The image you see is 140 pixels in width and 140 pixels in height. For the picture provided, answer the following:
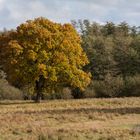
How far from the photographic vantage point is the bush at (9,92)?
3438 inches

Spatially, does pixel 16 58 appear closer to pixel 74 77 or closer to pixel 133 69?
pixel 74 77

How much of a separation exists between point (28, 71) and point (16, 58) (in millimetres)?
2355

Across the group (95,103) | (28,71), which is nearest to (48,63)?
(28,71)

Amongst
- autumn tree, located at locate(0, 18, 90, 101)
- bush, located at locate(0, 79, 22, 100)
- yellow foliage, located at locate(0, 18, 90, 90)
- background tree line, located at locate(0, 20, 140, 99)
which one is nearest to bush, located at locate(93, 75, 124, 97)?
background tree line, located at locate(0, 20, 140, 99)

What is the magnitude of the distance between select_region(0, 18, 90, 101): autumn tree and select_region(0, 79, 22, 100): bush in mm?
16663

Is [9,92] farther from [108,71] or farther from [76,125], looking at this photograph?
[76,125]

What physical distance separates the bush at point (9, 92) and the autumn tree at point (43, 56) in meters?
16.7

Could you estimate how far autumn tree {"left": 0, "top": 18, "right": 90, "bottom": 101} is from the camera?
67.1m

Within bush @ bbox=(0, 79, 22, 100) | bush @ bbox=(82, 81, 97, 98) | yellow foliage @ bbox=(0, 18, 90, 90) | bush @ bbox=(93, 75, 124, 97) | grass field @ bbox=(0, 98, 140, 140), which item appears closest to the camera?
grass field @ bbox=(0, 98, 140, 140)

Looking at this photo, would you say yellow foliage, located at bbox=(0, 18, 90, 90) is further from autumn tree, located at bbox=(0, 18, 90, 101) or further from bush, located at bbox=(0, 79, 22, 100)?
bush, located at bbox=(0, 79, 22, 100)

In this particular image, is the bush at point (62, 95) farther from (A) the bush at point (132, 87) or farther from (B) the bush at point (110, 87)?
(A) the bush at point (132, 87)

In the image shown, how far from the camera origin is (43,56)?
67250mm

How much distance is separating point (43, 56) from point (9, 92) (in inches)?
869

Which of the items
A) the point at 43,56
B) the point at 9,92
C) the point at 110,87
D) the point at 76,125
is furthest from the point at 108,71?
the point at 76,125
